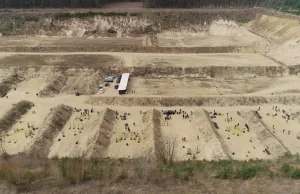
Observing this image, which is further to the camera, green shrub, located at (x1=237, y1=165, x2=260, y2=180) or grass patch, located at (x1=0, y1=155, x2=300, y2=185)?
green shrub, located at (x1=237, y1=165, x2=260, y2=180)

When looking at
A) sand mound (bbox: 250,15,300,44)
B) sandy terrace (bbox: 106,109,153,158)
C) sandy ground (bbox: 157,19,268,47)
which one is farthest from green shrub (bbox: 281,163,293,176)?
sandy ground (bbox: 157,19,268,47)

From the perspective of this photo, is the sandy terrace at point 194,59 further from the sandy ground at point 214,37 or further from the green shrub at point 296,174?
the green shrub at point 296,174

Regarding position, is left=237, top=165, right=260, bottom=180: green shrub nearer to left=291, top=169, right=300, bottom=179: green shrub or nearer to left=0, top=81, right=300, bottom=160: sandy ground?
left=291, top=169, right=300, bottom=179: green shrub

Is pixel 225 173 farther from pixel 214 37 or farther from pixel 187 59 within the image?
pixel 214 37

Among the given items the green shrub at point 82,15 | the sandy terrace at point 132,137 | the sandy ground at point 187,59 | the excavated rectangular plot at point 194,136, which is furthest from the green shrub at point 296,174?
the green shrub at point 82,15

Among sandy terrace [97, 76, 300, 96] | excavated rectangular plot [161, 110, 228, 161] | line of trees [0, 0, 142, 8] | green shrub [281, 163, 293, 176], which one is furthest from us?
line of trees [0, 0, 142, 8]
